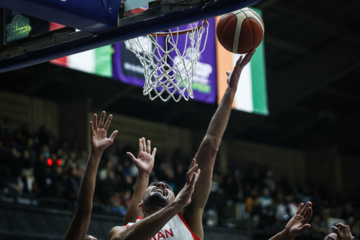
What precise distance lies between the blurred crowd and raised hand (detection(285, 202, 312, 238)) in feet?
19.7

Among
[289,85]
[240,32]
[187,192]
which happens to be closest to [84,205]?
[187,192]

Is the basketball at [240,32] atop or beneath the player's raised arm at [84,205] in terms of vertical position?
atop

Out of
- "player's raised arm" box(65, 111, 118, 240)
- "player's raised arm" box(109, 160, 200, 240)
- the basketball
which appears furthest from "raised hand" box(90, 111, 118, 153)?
the basketball

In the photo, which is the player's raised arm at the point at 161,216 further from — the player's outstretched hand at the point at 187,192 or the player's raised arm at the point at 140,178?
the player's raised arm at the point at 140,178

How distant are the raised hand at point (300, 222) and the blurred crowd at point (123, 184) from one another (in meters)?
6.00

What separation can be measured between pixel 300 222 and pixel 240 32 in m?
1.60

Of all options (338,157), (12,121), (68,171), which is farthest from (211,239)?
(338,157)

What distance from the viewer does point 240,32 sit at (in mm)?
4641

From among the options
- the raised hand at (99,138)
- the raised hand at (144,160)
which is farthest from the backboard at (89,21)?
the raised hand at (144,160)

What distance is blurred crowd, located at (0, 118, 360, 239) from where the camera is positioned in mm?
10070

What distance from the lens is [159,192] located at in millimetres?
3508

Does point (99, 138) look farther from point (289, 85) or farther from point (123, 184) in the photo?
point (289, 85)

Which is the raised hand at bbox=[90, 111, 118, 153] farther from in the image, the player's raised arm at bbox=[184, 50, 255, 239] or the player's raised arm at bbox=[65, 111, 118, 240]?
the player's raised arm at bbox=[184, 50, 255, 239]

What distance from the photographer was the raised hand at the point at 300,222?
3.68 meters
